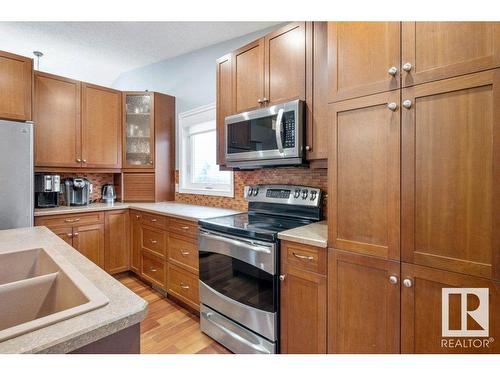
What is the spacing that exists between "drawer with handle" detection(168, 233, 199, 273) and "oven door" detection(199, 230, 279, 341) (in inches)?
8.0

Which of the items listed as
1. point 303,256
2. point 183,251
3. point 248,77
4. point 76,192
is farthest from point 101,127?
point 303,256

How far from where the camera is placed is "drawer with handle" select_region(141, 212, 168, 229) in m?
2.55

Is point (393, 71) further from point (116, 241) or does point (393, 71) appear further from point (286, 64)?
point (116, 241)

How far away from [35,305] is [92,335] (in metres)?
0.55

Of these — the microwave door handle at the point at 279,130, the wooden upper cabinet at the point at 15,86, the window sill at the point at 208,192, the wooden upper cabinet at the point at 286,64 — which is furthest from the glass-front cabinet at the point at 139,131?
the microwave door handle at the point at 279,130

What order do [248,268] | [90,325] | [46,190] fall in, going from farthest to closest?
[46,190] < [248,268] < [90,325]

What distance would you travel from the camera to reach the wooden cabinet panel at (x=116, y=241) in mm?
2912

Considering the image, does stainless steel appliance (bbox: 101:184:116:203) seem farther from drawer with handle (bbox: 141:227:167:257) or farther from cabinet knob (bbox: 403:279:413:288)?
cabinet knob (bbox: 403:279:413:288)

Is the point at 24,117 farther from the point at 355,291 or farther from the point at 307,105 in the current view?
the point at 355,291

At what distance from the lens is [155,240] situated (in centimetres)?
268

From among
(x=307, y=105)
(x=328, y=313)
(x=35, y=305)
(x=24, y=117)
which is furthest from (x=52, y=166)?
(x=328, y=313)

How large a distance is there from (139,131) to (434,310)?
130 inches

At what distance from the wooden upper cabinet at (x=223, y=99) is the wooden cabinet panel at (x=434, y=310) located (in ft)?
5.53

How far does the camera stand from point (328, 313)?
140 centimetres
